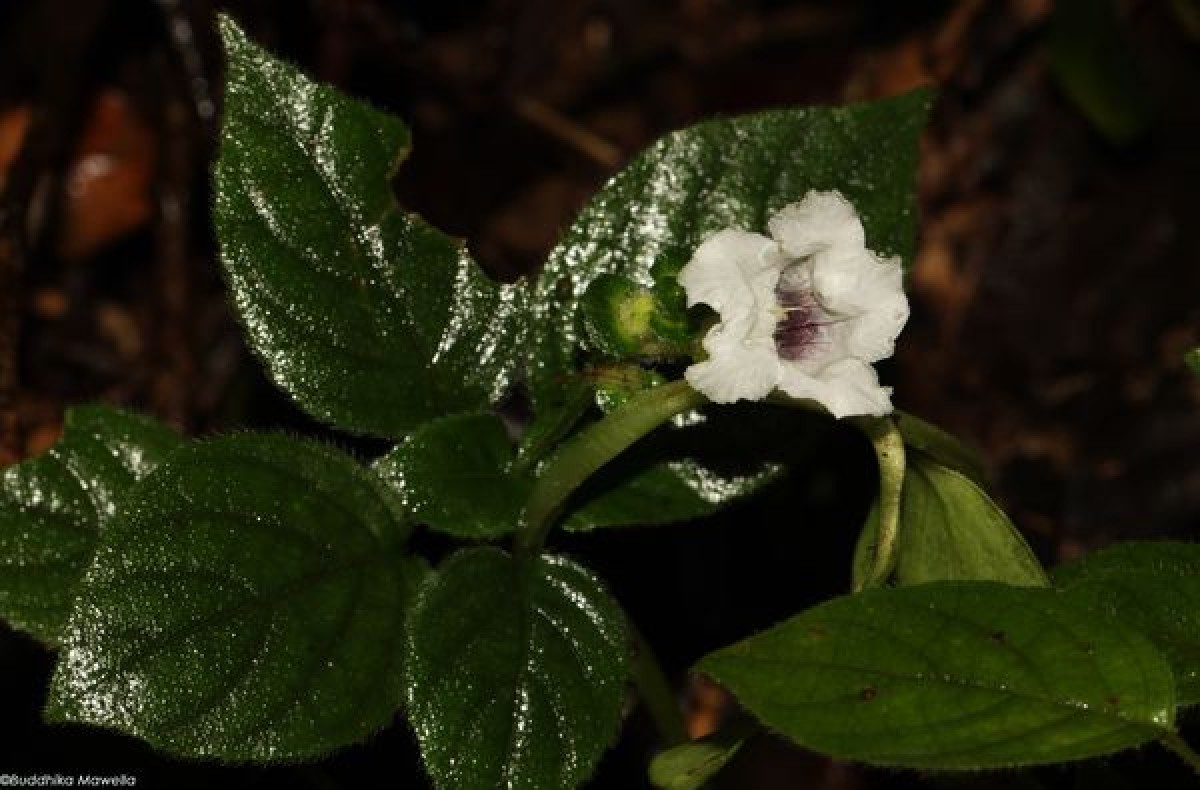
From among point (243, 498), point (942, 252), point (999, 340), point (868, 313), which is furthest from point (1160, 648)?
point (942, 252)

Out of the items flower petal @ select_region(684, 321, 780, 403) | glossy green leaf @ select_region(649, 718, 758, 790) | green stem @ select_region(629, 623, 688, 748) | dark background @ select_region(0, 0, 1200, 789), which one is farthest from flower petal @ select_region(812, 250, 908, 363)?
dark background @ select_region(0, 0, 1200, 789)

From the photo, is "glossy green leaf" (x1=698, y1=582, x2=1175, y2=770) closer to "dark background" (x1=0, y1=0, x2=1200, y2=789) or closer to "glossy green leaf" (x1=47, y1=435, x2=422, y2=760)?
"glossy green leaf" (x1=47, y1=435, x2=422, y2=760)

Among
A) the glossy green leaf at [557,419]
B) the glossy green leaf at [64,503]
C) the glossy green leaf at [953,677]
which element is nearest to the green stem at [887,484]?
the glossy green leaf at [953,677]

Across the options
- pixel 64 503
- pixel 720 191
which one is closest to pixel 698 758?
pixel 720 191

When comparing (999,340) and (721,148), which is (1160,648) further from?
(999,340)

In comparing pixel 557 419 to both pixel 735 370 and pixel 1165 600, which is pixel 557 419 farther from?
pixel 1165 600

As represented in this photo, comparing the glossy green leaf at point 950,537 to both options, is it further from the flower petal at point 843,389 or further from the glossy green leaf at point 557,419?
the glossy green leaf at point 557,419
